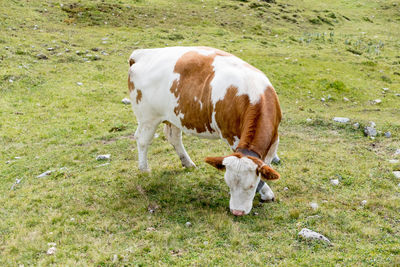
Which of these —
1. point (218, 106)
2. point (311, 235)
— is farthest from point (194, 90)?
point (311, 235)

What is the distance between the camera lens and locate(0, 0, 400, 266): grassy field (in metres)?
5.47

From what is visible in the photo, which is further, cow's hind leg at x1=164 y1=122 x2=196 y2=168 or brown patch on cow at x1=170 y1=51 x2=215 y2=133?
cow's hind leg at x1=164 y1=122 x2=196 y2=168

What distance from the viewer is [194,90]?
6754 millimetres

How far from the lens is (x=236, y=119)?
6207 mm

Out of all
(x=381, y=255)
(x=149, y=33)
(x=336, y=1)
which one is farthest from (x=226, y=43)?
(x=336, y=1)

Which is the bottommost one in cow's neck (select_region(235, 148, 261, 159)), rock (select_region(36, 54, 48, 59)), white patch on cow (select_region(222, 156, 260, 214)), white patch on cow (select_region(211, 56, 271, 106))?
rock (select_region(36, 54, 48, 59))

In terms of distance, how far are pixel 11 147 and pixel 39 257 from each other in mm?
5921

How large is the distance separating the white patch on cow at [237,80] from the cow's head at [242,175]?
117 centimetres

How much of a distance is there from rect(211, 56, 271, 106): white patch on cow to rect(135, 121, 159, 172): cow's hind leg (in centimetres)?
196

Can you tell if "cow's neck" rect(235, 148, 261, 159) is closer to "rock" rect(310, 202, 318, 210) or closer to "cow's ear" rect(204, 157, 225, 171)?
"cow's ear" rect(204, 157, 225, 171)

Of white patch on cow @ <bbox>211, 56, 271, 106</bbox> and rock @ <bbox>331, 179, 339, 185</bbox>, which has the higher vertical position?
white patch on cow @ <bbox>211, 56, 271, 106</bbox>

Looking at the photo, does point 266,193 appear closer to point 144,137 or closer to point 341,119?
point 144,137

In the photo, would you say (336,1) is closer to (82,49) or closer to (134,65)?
(82,49)

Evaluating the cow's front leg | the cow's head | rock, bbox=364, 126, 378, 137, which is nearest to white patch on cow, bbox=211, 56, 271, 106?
the cow's head
